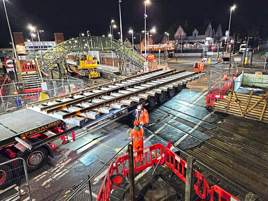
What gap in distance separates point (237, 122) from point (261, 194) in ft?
17.3

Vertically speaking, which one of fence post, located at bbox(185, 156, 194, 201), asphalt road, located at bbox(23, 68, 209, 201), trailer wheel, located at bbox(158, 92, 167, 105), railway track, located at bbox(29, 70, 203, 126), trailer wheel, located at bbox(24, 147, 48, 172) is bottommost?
asphalt road, located at bbox(23, 68, 209, 201)

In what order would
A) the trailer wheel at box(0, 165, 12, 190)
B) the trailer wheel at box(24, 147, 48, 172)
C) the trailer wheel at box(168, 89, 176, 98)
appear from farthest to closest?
the trailer wheel at box(168, 89, 176, 98), the trailer wheel at box(24, 147, 48, 172), the trailer wheel at box(0, 165, 12, 190)

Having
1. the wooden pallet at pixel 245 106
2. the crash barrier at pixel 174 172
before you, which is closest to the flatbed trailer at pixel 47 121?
the crash barrier at pixel 174 172

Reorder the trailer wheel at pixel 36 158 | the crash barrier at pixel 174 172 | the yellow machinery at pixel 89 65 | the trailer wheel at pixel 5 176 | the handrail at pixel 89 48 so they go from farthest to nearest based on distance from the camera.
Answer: the yellow machinery at pixel 89 65 < the handrail at pixel 89 48 < the trailer wheel at pixel 36 158 < the trailer wheel at pixel 5 176 < the crash barrier at pixel 174 172

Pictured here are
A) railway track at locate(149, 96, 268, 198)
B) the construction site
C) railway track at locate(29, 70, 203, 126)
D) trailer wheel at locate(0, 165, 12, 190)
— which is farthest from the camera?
railway track at locate(29, 70, 203, 126)

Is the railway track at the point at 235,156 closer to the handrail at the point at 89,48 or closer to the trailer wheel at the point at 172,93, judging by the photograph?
the trailer wheel at the point at 172,93

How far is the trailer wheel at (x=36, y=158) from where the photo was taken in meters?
7.12

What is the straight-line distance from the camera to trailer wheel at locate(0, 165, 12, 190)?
257 inches

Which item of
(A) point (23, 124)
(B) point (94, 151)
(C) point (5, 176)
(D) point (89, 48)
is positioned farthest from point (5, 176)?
(D) point (89, 48)

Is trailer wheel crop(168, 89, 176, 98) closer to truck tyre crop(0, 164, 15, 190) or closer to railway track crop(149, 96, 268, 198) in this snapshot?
railway track crop(149, 96, 268, 198)

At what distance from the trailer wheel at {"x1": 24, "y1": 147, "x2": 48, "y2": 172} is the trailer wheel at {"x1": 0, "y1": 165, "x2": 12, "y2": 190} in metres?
0.62

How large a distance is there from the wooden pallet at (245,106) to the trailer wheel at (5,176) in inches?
449

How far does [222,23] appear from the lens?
79.4 m

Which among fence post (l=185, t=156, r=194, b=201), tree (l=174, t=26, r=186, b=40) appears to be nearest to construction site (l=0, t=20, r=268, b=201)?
fence post (l=185, t=156, r=194, b=201)
